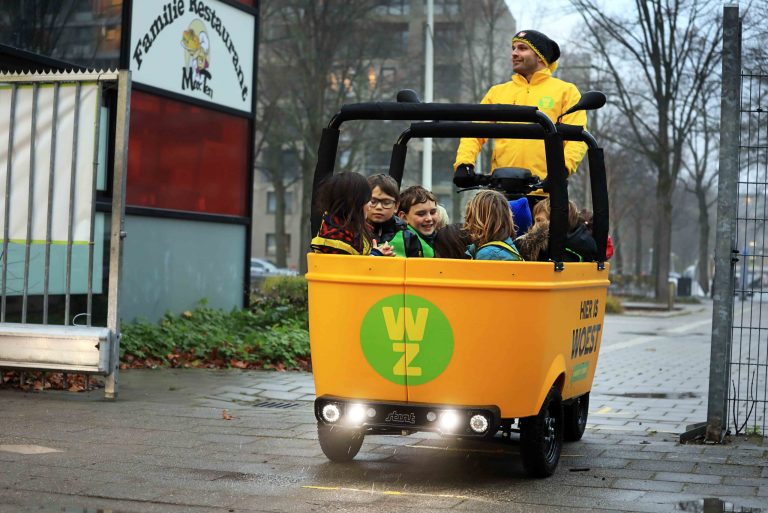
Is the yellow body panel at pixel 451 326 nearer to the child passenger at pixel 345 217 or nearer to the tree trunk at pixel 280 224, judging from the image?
the child passenger at pixel 345 217

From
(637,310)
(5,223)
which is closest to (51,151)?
(5,223)

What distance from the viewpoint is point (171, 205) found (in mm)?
12453

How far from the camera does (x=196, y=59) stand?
42.2 ft

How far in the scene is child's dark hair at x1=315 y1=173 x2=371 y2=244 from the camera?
571 centimetres

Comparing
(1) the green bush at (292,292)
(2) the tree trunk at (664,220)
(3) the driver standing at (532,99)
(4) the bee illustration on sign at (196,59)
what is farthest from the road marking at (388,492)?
(2) the tree trunk at (664,220)

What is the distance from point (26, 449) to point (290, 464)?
4.75 feet

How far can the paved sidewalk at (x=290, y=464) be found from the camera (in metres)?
5.11

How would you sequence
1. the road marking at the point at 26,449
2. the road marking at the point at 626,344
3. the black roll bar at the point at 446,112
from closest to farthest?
the black roll bar at the point at 446,112
the road marking at the point at 26,449
the road marking at the point at 626,344

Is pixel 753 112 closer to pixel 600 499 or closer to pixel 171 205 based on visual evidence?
pixel 600 499

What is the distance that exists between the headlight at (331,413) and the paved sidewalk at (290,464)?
0.31 meters

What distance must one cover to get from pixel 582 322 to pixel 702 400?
4251mm

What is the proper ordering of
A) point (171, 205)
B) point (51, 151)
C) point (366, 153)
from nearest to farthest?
point (51, 151) < point (171, 205) < point (366, 153)

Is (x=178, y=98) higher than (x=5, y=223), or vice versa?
(x=178, y=98)

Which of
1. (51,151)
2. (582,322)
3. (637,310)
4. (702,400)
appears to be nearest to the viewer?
(582,322)
